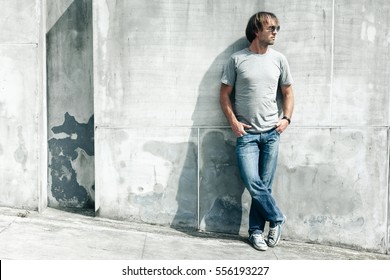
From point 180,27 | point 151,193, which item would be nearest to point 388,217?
Answer: point 151,193

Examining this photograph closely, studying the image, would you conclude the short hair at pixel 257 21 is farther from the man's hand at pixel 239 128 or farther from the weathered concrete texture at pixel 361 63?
the man's hand at pixel 239 128

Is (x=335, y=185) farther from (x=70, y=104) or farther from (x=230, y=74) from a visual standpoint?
(x=70, y=104)

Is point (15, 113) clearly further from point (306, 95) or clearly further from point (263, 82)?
point (306, 95)

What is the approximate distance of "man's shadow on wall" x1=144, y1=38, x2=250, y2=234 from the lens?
5.05 metres

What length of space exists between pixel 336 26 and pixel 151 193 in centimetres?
259

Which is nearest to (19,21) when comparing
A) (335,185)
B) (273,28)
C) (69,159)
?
(69,159)

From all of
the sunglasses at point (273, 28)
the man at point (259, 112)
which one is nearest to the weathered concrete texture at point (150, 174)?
the man at point (259, 112)

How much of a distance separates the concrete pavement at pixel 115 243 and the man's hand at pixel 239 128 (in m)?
1.12

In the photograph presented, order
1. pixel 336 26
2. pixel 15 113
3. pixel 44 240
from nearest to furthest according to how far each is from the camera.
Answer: pixel 44 240 → pixel 336 26 → pixel 15 113

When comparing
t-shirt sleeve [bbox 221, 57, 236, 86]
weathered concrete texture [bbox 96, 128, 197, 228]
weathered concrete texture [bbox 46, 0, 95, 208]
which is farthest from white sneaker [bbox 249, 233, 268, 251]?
weathered concrete texture [bbox 46, 0, 95, 208]

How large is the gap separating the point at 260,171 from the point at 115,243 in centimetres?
159

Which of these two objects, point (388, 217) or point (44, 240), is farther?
point (388, 217)

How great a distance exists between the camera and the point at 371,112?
16.4ft

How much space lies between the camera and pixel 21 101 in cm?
527
